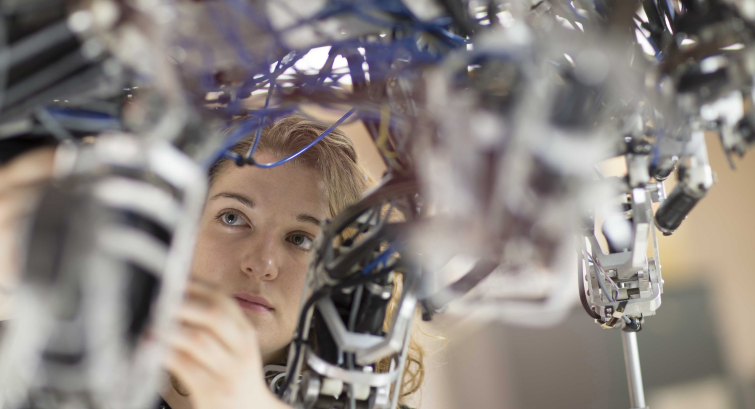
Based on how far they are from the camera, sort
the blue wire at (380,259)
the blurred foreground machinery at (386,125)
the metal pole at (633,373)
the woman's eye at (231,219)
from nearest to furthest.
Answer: the blurred foreground machinery at (386,125) → the blue wire at (380,259) → the metal pole at (633,373) → the woman's eye at (231,219)

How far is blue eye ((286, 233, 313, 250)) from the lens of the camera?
77 centimetres

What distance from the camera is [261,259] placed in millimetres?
713

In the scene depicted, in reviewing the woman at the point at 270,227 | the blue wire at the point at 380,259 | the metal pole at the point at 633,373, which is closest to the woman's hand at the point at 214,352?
the blue wire at the point at 380,259

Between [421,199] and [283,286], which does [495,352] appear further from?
[421,199]

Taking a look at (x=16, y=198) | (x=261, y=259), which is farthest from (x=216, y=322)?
(x=261, y=259)

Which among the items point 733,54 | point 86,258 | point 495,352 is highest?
point 495,352

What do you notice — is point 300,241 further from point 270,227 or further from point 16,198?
point 16,198

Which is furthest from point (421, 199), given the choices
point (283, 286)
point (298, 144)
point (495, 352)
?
point (495, 352)

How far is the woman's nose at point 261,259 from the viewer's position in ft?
2.32

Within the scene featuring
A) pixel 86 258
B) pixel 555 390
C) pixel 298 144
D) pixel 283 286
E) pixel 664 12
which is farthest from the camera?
pixel 555 390

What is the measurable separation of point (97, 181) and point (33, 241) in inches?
1.5

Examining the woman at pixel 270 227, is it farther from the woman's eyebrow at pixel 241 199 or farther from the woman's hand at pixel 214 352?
the woman's hand at pixel 214 352

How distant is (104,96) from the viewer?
0.91 ft

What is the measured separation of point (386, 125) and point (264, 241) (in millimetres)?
438
